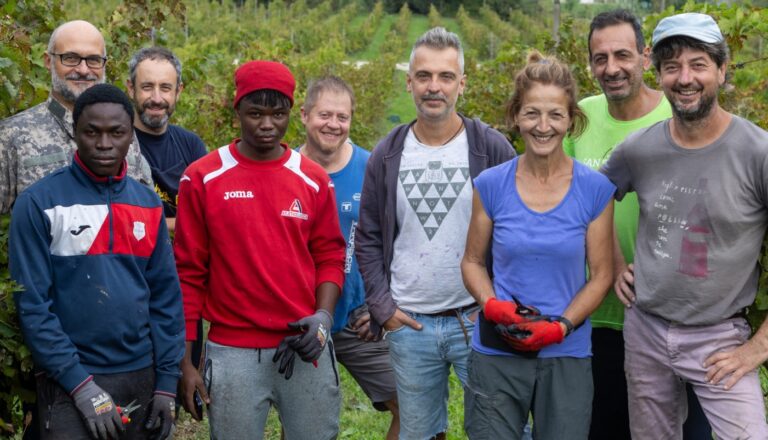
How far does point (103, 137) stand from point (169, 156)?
1.32 m

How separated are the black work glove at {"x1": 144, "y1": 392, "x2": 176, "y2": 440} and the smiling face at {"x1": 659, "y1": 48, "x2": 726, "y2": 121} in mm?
2181

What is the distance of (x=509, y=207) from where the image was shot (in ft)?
10.5

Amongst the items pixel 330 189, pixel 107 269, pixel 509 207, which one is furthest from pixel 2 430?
pixel 509 207

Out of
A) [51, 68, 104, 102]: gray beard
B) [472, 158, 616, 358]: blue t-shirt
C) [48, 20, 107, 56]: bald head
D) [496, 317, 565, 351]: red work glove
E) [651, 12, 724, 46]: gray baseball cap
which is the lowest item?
[496, 317, 565, 351]: red work glove

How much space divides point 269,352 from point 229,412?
11.2 inches

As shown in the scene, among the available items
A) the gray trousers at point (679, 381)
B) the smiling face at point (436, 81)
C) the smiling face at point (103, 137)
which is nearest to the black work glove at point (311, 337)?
the smiling face at point (103, 137)

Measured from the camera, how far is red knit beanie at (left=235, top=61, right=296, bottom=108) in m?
3.38

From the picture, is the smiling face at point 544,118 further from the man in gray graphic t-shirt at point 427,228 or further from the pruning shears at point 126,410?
the pruning shears at point 126,410

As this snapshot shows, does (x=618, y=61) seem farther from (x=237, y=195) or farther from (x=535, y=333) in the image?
(x=237, y=195)

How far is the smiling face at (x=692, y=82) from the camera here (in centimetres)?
302

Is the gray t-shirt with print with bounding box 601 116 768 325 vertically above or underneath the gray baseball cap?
underneath

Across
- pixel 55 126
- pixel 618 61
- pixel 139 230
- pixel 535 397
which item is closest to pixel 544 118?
pixel 618 61

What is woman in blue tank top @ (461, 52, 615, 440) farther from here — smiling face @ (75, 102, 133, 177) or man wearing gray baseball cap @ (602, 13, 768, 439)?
smiling face @ (75, 102, 133, 177)

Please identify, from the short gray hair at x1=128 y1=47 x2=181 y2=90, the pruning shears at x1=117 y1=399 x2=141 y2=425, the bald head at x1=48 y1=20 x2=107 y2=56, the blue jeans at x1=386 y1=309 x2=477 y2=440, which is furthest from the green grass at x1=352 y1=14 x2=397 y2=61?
the pruning shears at x1=117 y1=399 x2=141 y2=425
